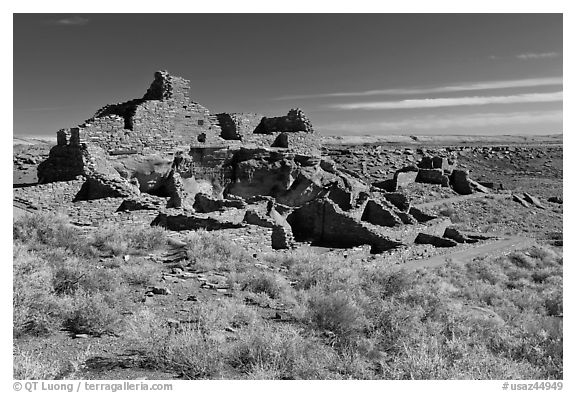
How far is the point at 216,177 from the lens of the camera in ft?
62.0

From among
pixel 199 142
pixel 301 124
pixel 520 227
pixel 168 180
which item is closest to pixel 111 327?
pixel 168 180

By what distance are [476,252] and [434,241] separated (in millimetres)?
1548

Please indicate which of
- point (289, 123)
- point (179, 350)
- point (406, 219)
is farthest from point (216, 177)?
point (179, 350)

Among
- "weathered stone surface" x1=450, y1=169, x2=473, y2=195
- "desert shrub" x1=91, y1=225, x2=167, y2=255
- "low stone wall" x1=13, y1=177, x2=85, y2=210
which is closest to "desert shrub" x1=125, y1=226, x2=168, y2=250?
"desert shrub" x1=91, y1=225, x2=167, y2=255

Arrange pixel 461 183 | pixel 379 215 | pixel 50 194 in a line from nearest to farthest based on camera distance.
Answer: pixel 50 194 → pixel 379 215 → pixel 461 183

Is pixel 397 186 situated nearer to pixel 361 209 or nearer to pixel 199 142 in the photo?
pixel 361 209

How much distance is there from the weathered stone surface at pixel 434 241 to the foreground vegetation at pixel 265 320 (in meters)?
5.98

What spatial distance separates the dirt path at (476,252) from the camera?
14016 mm

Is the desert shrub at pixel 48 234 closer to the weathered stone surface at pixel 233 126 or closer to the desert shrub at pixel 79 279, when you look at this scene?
the desert shrub at pixel 79 279

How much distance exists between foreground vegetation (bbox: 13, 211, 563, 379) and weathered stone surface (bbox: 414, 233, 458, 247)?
19.6 ft

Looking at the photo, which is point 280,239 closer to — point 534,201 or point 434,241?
point 434,241

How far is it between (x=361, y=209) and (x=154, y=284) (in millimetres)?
12770

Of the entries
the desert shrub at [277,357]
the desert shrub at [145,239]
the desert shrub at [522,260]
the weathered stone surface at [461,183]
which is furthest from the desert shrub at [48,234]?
the weathered stone surface at [461,183]

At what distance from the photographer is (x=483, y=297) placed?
1116 centimetres
